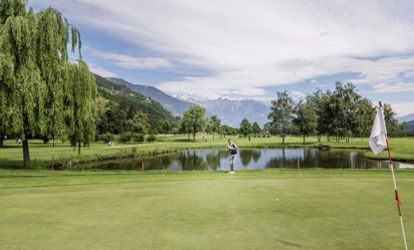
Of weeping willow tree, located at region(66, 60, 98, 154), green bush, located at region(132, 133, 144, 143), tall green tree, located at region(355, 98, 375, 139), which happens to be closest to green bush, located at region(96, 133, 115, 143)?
green bush, located at region(132, 133, 144, 143)

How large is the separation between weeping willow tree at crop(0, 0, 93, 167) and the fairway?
1025 centimetres

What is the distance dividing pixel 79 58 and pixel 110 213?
20.1 metres

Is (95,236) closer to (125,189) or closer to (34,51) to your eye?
(125,189)

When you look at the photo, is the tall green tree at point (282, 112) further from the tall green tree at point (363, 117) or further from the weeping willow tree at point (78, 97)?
the weeping willow tree at point (78, 97)

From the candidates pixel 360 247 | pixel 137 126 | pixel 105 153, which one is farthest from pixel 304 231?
pixel 137 126

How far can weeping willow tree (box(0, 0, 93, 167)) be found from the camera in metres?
20.5

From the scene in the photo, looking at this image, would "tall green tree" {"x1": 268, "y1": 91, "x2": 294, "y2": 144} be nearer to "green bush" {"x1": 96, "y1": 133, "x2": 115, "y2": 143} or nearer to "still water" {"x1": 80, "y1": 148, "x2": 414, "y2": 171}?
"still water" {"x1": 80, "y1": 148, "x2": 414, "y2": 171}

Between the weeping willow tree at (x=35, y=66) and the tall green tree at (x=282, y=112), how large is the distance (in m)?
78.3

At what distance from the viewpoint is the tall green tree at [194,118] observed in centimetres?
11100

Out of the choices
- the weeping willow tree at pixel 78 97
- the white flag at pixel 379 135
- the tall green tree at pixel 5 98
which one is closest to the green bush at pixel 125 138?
the weeping willow tree at pixel 78 97

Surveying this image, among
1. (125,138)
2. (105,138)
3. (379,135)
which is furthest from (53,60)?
(125,138)

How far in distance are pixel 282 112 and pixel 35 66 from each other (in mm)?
81607

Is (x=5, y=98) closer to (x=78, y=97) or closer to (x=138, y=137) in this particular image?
(x=78, y=97)

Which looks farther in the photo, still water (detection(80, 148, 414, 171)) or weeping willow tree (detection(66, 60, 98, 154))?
still water (detection(80, 148, 414, 171))
